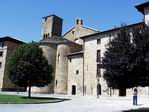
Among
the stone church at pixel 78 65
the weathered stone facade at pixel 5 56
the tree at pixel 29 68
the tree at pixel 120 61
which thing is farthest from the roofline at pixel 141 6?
the weathered stone facade at pixel 5 56

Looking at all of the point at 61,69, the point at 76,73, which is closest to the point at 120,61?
the point at 76,73

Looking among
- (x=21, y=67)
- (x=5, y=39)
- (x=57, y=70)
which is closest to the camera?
(x=21, y=67)

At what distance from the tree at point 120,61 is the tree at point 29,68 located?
51.0 feet

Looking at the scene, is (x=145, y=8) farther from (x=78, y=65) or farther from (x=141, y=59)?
(x=141, y=59)

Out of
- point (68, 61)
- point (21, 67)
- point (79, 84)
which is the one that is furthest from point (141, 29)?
point (68, 61)

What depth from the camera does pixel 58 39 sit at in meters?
53.5

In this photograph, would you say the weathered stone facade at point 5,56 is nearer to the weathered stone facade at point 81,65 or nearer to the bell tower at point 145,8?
the weathered stone facade at point 81,65

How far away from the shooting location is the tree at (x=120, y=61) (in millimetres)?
16891

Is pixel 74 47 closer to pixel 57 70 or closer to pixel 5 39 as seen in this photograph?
pixel 57 70

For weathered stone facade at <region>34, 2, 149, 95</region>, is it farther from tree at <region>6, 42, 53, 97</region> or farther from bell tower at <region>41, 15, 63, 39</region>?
bell tower at <region>41, 15, 63, 39</region>

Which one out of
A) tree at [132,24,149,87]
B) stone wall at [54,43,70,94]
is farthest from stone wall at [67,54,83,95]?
tree at [132,24,149,87]

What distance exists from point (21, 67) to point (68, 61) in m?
19.3

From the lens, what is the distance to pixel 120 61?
17.0 m

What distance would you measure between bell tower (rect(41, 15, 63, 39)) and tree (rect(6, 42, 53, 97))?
115 feet
